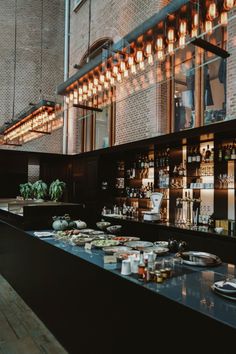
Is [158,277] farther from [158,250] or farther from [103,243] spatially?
[103,243]

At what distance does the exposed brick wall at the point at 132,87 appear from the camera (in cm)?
787

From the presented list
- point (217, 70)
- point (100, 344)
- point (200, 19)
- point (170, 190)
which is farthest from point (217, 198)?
point (100, 344)

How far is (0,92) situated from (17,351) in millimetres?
10993

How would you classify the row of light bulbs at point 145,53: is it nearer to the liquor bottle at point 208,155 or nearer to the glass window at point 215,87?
the liquor bottle at point 208,155

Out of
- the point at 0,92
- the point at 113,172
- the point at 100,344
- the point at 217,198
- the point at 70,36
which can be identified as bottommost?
the point at 100,344

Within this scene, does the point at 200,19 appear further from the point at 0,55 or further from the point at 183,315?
the point at 0,55

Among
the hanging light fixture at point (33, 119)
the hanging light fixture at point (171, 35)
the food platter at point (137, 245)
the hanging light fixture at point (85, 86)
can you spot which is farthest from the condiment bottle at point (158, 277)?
the hanging light fixture at point (33, 119)

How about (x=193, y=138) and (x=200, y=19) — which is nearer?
(x=200, y=19)

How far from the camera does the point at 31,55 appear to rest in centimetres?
1276

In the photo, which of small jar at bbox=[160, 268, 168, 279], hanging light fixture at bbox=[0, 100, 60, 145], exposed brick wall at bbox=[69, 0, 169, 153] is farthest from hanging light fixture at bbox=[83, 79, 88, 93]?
small jar at bbox=[160, 268, 168, 279]

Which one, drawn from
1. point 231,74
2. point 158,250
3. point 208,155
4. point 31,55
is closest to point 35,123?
point 208,155

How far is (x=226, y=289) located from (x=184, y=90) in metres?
6.48

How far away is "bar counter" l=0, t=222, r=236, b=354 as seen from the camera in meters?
1.79

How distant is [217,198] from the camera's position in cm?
598
